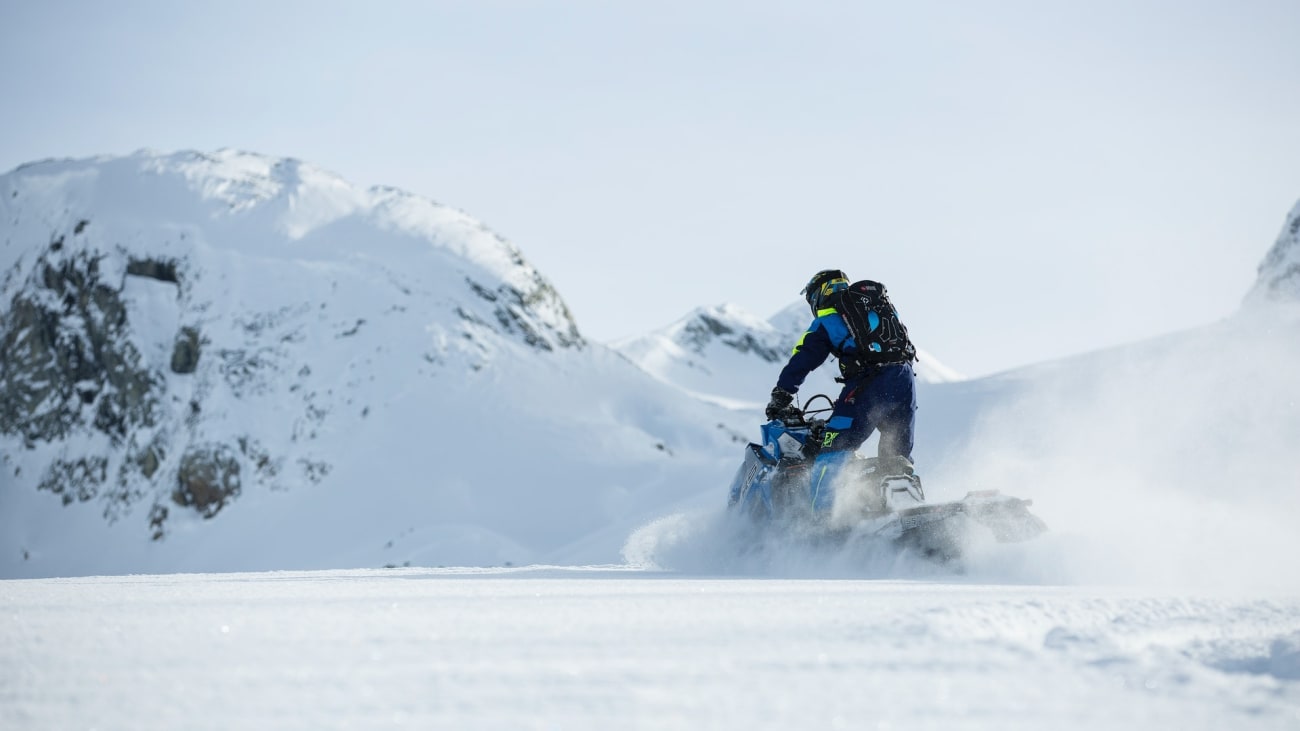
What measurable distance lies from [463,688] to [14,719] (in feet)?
2.89

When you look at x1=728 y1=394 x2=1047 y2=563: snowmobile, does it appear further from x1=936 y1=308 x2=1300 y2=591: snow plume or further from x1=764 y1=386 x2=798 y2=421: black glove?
x1=936 y1=308 x2=1300 y2=591: snow plume

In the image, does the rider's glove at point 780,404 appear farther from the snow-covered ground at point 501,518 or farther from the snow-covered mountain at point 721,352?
the snow-covered mountain at point 721,352

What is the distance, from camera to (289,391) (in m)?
29.4

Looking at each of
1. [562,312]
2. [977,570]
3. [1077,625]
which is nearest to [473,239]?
[562,312]

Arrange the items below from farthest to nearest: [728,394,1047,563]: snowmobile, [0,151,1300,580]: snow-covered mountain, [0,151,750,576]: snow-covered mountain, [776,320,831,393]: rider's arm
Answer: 1. [0,151,750,576]: snow-covered mountain
2. [0,151,1300,580]: snow-covered mountain
3. [776,320,831,393]: rider's arm
4. [728,394,1047,563]: snowmobile

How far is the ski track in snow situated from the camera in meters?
1.83

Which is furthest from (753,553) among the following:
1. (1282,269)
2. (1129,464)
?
(1282,269)

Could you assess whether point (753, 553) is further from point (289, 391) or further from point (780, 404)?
point (289, 391)

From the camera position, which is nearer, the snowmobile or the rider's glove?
the snowmobile

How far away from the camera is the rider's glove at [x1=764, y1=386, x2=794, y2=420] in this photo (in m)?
6.82

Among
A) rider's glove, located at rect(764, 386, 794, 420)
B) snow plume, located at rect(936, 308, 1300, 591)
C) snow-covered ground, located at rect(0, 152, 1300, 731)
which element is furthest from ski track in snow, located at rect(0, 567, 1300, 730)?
rider's glove, located at rect(764, 386, 794, 420)

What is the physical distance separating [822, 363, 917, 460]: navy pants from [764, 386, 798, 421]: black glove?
50cm

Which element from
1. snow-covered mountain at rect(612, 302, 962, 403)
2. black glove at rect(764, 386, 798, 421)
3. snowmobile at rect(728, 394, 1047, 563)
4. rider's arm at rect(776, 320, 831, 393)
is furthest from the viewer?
snow-covered mountain at rect(612, 302, 962, 403)

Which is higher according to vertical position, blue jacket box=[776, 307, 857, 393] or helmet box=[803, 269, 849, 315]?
helmet box=[803, 269, 849, 315]
